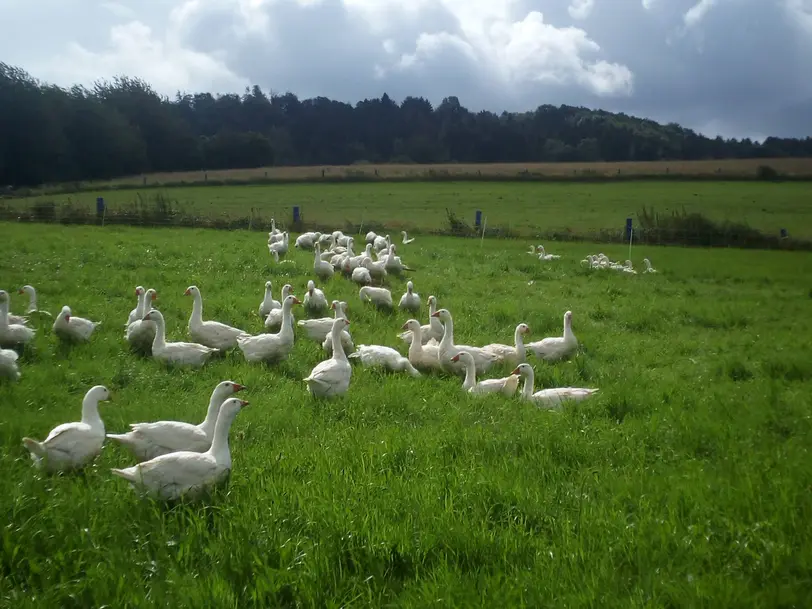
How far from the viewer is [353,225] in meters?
32.3

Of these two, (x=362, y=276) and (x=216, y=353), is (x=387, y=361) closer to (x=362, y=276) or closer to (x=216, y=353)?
(x=216, y=353)

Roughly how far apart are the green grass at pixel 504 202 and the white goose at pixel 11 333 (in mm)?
20805

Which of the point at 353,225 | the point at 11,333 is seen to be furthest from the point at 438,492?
the point at 353,225

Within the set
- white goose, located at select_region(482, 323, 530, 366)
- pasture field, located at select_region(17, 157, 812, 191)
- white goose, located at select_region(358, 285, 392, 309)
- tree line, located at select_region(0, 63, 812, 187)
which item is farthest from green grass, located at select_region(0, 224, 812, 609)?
pasture field, located at select_region(17, 157, 812, 191)

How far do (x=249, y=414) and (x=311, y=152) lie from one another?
4517cm

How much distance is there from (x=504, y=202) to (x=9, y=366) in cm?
3255

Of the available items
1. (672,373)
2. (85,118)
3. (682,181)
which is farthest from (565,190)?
(672,373)

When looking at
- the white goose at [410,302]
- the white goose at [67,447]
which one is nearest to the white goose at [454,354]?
the white goose at [410,302]

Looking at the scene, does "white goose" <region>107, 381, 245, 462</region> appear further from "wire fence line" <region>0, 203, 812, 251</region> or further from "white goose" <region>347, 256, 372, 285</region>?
"wire fence line" <region>0, 203, 812, 251</region>

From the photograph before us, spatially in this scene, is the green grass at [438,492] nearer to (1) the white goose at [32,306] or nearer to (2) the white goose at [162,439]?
(2) the white goose at [162,439]

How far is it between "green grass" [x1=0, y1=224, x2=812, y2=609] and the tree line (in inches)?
515

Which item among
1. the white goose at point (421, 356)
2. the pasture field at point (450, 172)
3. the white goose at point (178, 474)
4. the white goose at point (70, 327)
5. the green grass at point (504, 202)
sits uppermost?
the pasture field at point (450, 172)

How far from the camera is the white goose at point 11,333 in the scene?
878 centimetres

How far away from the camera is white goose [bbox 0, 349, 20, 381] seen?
727cm
